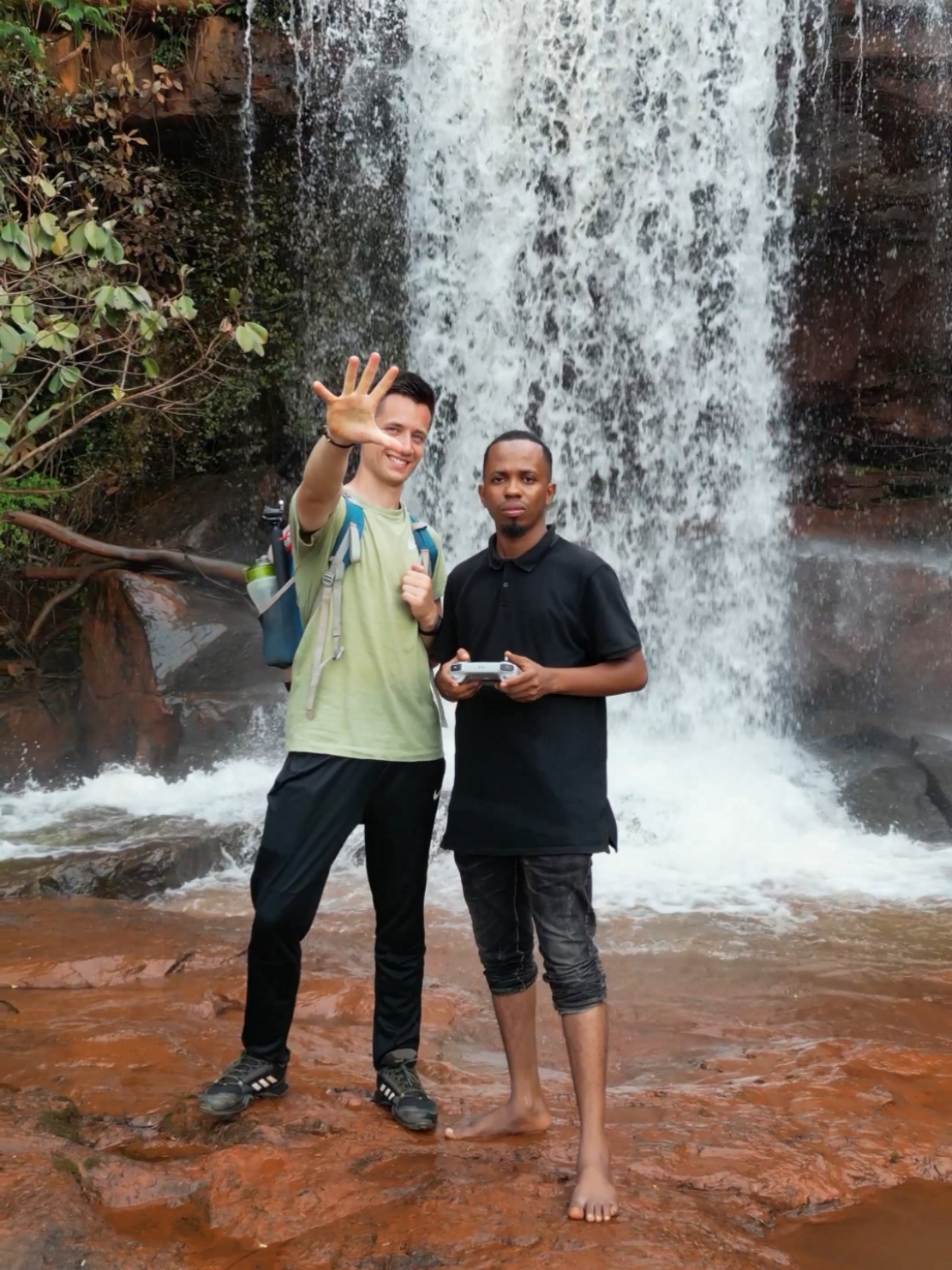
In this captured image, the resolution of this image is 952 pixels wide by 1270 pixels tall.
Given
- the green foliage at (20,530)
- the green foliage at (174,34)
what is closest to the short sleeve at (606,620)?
the green foliage at (20,530)

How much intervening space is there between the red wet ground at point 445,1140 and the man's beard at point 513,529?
4.88 ft

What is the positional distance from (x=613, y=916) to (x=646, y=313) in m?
6.69

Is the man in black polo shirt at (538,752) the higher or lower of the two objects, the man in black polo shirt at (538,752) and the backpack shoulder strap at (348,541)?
the lower

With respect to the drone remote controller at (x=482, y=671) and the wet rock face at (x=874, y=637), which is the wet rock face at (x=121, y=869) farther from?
the wet rock face at (x=874, y=637)

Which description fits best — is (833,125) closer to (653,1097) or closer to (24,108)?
(24,108)

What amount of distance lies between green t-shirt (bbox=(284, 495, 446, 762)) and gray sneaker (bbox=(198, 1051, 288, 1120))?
0.85m

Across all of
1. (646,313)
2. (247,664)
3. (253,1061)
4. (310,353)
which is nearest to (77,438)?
(310,353)

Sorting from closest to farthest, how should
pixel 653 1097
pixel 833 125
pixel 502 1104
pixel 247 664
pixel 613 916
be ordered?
pixel 502 1104 < pixel 653 1097 < pixel 613 916 < pixel 247 664 < pixel 833 125

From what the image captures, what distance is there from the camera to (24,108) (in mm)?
10219

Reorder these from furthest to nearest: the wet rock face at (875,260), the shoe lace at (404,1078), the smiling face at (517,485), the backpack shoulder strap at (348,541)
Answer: the wet rock face at (875,260), the shoe lace at (404,1078), the backpack shoulder strap at (348,541), the smiling face at (517,485)

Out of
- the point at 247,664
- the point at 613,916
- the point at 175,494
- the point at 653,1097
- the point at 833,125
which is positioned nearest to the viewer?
the point at 653,1097

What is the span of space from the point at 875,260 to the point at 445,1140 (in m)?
9.84

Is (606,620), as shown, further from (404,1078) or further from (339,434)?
(404,1078)

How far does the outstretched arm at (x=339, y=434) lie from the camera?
2.56m
